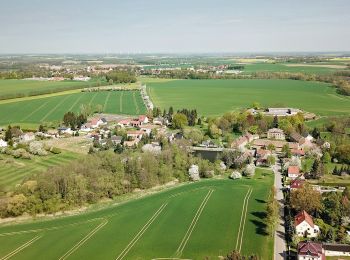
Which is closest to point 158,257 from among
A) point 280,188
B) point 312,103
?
point 280,188

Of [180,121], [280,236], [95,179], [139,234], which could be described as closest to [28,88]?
[180,121]

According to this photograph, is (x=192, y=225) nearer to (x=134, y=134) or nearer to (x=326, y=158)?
(x=326, y=158)

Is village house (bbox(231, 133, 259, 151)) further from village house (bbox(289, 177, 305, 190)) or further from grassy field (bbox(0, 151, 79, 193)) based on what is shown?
grassy field (bbox(0, 151, 79, 193))

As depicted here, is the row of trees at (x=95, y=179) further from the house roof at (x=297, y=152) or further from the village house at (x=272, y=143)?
the village house at (x=272, y=143)

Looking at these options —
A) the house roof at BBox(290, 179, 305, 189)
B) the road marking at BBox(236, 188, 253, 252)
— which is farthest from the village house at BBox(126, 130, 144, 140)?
the house roof at BBox(290, 179, 305, 189)

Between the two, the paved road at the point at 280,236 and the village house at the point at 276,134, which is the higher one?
the village house at the point at 276,134

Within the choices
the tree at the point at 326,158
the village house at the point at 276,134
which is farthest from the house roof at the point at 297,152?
the village house at the point at 276,134
